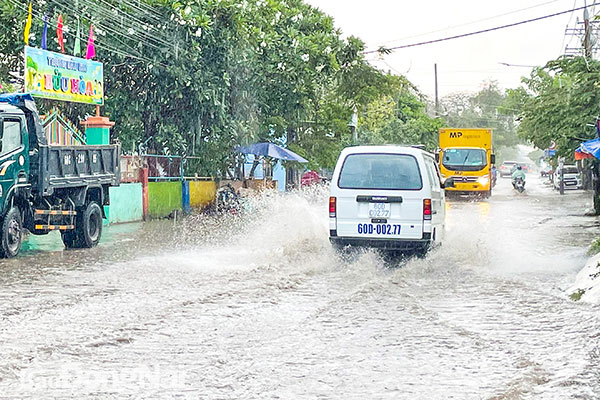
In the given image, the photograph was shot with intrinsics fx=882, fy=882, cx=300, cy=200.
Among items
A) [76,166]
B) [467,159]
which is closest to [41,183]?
[76,166]

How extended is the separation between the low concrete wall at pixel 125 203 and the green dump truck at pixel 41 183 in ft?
17.3

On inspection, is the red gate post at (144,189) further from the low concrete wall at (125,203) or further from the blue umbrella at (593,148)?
the blue umbrella at (593,148)

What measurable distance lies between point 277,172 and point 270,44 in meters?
20.5

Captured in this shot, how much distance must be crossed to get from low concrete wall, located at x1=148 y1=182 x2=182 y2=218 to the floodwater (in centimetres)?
1023

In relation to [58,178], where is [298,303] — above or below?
below

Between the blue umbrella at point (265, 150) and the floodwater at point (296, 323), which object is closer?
the floodwater at point (296, 323)

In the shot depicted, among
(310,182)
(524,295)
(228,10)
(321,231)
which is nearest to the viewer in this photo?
(524,295)

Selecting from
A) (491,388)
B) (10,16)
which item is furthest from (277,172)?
(491,388)

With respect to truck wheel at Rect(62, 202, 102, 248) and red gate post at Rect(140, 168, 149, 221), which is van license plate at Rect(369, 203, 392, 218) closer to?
truck wheel at Rect(62, 202, 102, 248)

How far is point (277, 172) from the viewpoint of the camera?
52.5m

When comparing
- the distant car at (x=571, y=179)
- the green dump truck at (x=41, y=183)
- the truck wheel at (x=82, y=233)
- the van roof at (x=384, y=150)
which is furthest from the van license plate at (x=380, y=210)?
the distant car at (x=571, y=179)

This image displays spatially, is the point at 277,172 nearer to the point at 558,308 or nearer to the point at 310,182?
the point at 310,182

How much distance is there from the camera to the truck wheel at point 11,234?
1477 cm

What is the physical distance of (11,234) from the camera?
15141mm
